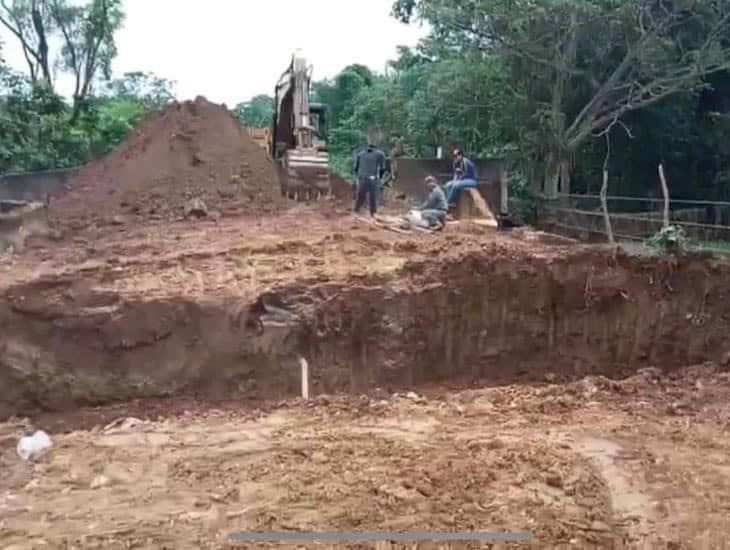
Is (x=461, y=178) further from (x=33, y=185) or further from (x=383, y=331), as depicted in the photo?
(x=33, y=185)

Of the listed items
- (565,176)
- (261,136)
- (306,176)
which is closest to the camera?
(306,176)

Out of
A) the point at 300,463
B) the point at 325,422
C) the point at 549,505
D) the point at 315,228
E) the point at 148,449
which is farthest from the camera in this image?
the point at 315,228

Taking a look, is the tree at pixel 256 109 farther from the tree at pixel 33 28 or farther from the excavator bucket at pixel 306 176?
the excavator bucket at pixel 306 176

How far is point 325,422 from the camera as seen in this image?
7.38 m

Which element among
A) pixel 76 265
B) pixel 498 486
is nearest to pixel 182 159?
pixel 76 265

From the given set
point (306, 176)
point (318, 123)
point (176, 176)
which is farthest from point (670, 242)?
point (176, 176)

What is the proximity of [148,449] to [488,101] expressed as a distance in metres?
15.6

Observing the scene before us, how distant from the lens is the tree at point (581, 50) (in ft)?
58.6

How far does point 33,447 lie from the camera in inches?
263

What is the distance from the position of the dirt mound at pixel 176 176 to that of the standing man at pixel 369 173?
5.98 feet

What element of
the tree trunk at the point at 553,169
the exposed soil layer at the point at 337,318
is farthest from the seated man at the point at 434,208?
the tree trunk at the point at 553,169

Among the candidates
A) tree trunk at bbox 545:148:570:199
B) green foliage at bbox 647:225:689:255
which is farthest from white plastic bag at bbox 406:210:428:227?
tree trunk at bbox 545:148:570:199

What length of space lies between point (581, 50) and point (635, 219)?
642 centimetres

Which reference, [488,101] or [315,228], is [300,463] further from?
[488,101]
